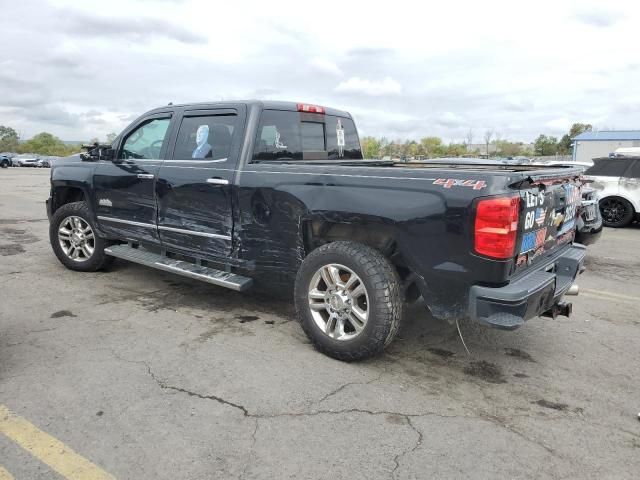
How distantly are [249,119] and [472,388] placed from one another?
2.79m

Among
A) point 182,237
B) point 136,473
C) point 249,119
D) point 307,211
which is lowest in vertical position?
point 136,473

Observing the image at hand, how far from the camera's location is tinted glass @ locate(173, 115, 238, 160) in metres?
4.61

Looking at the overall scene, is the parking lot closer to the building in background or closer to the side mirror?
the side mirror

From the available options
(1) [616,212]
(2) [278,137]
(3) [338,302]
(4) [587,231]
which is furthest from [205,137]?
(1) [616,212]

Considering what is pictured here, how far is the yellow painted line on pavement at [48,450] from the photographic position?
2.50 meters

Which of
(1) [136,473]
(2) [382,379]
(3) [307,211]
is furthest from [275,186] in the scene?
(1) [136,473]

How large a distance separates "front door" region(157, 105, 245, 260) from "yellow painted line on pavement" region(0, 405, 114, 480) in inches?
82.1

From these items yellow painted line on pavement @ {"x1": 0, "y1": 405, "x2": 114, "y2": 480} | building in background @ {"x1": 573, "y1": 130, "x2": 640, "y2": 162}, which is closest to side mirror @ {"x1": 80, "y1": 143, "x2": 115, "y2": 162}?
yellow painted line on pavement @ {"x1": 0, "y1": 405, "x2": 114, "y2": 480}

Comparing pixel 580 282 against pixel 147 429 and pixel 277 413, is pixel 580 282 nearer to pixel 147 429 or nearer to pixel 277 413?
pixel 277 413

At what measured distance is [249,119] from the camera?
14.8ft

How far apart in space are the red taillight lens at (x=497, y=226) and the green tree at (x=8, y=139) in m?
95.6

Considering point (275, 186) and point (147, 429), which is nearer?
point (147, 429)

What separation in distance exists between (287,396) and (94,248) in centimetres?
378

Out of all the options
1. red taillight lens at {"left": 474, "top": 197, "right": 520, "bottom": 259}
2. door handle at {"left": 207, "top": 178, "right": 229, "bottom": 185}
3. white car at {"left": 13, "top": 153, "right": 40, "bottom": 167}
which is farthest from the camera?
white car at {"left": 13, "top": 153, "right": 40, "bottom": 167}
